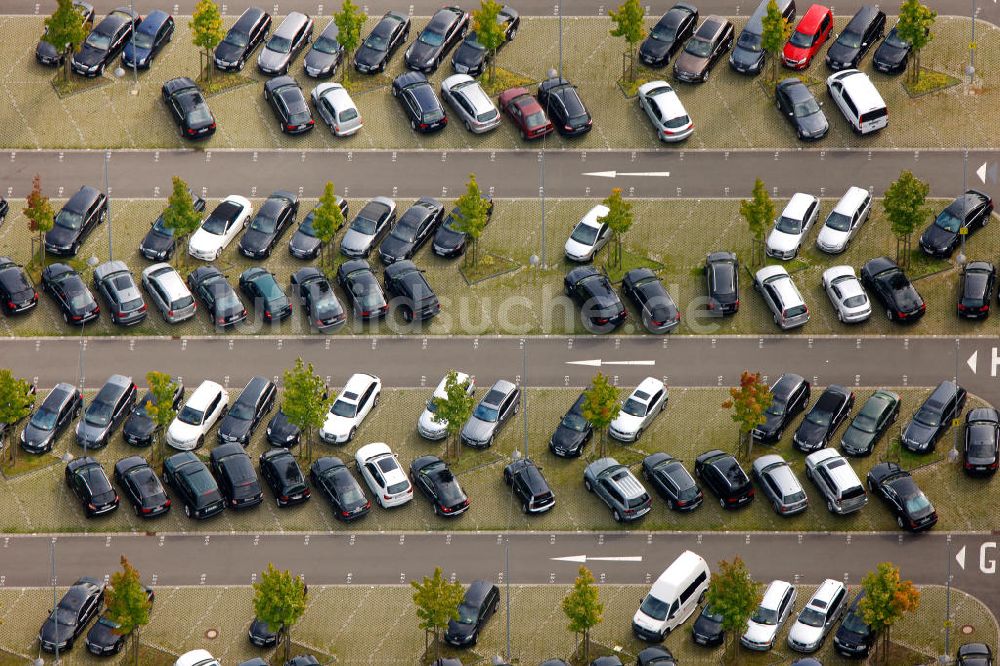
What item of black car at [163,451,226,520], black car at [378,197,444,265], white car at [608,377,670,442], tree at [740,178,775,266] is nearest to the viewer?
black car at [163,451,226,520]

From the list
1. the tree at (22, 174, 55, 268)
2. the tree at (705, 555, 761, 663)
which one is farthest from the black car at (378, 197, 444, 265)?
the tree at (705, 555, 761, 663)

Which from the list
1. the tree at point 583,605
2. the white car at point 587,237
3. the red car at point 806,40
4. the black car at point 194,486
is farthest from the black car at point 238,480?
the red car at point 806,40

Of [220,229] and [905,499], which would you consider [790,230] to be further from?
[220,229]

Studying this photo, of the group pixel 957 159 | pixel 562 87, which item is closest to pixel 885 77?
pixel 957 159

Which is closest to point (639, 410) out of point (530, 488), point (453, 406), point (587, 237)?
point (530, 488)

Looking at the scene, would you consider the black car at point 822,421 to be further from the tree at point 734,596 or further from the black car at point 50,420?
the black car at point 50,420

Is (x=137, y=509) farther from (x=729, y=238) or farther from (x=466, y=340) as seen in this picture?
(x=729, y=238)

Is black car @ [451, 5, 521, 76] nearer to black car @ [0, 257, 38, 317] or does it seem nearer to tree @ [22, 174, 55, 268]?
tree @ [22, 174, 55, 268]
